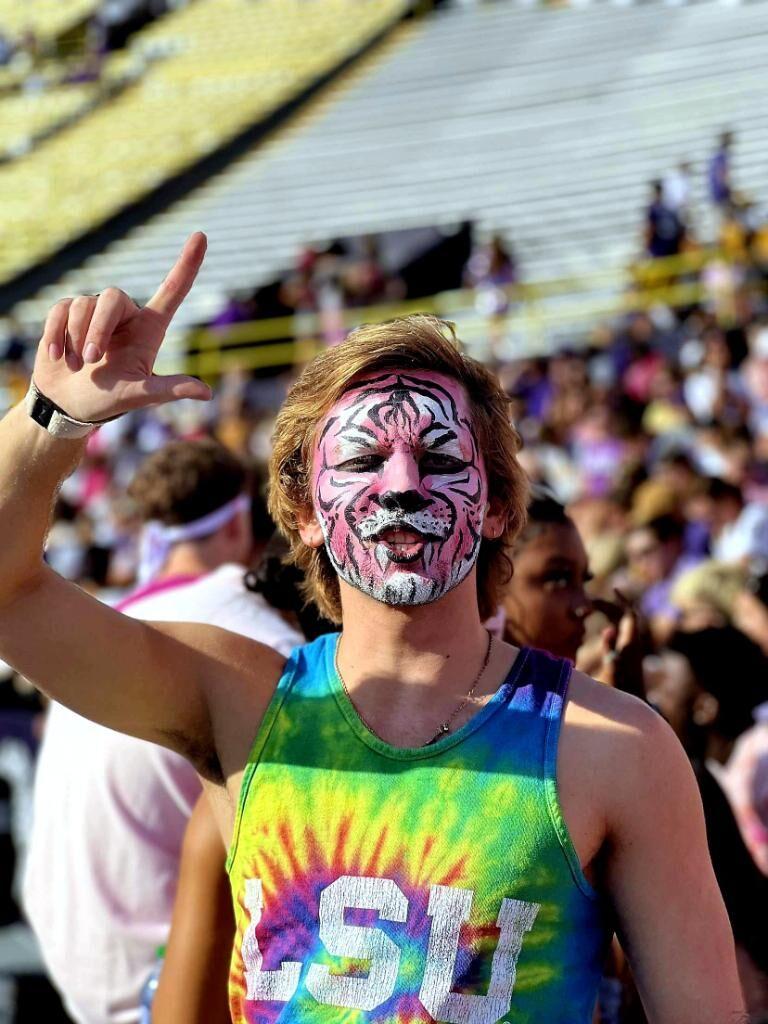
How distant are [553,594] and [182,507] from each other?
107 centimetres

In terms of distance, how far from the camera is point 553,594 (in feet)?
9.40

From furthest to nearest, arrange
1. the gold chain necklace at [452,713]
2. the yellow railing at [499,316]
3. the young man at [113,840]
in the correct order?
the yellow railing at [499,316] < the young man at [113,840] < the gold chain necklace at [452,713]

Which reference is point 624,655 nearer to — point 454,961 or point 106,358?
point 454,961

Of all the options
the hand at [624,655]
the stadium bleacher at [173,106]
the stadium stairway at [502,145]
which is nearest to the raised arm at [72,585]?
the hand at [624,655]

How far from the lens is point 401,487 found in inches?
75.6

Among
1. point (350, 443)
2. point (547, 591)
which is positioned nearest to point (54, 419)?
point (350, 443)

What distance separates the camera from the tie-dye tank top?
1.78 m

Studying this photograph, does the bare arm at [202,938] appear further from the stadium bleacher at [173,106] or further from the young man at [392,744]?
the stadium bleacher at [173,106]

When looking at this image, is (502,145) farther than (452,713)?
Yes

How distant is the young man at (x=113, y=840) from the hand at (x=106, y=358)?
115 cm

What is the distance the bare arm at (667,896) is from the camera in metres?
1.77

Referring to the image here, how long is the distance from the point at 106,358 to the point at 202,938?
0.85 metres

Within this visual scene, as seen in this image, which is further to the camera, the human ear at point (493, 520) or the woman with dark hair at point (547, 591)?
the woman with dark hair at point (547, 591)

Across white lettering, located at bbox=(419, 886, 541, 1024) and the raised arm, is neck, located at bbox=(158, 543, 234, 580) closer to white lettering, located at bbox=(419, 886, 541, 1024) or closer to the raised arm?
the raised arm
